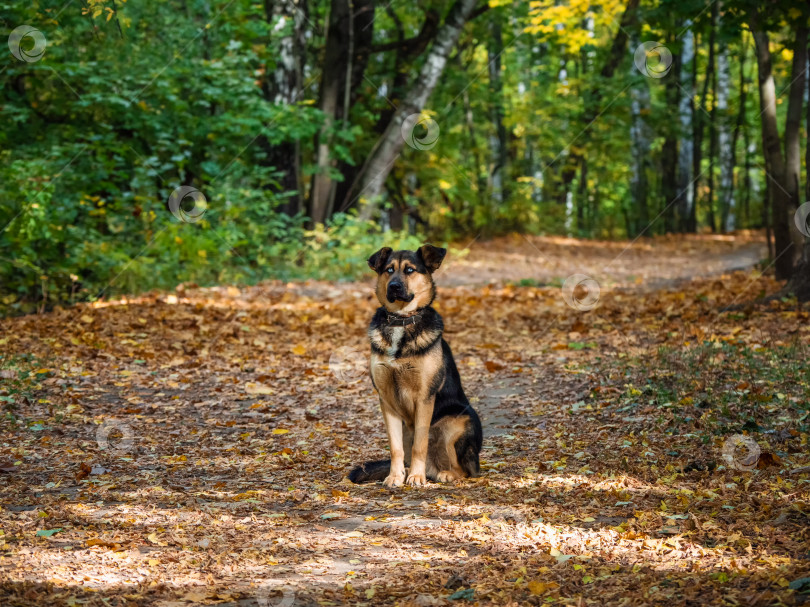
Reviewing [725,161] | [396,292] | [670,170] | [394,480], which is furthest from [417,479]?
[725,161]

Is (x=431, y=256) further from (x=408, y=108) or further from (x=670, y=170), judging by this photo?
(x=670, y=170)

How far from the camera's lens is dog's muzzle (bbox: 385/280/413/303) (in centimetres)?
554

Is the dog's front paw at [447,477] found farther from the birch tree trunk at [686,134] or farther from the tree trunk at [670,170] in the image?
the tree trunk at [670,170]

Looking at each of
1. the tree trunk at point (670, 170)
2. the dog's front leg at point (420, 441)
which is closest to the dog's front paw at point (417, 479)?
the dog's front leg at point (420, 441)

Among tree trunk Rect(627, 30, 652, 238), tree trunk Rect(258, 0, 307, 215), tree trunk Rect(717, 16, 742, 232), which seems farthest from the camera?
tree trunk Rect(717, 16, 742, 232)

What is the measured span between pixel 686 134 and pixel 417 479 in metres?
25.1

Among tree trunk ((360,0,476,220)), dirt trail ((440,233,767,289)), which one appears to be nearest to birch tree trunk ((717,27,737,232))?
dirt trail ((440,233,767,289))

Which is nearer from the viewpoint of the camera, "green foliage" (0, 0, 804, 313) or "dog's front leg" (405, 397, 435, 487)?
"dog's front leg" (405, 397, 435, 487)

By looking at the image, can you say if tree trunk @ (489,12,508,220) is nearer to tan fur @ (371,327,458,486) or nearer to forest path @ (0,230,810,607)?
forest path @ (0,230,810,607)

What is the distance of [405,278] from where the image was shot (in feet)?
18.4

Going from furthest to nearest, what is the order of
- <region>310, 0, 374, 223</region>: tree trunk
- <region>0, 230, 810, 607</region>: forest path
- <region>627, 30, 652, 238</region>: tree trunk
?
<region>627, 30, 652, 238</region>: tree trunk → <region>310, 0, 374, 223</region>: tree trunk → <region>0, 230, 810, 607</region>: forest path

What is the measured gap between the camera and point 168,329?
1098 cm

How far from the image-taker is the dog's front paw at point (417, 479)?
566 centimetres

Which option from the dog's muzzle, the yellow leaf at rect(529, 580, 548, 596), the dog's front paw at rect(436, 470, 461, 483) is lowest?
the dog's front paw at rect(436, 470, 461, 483)
